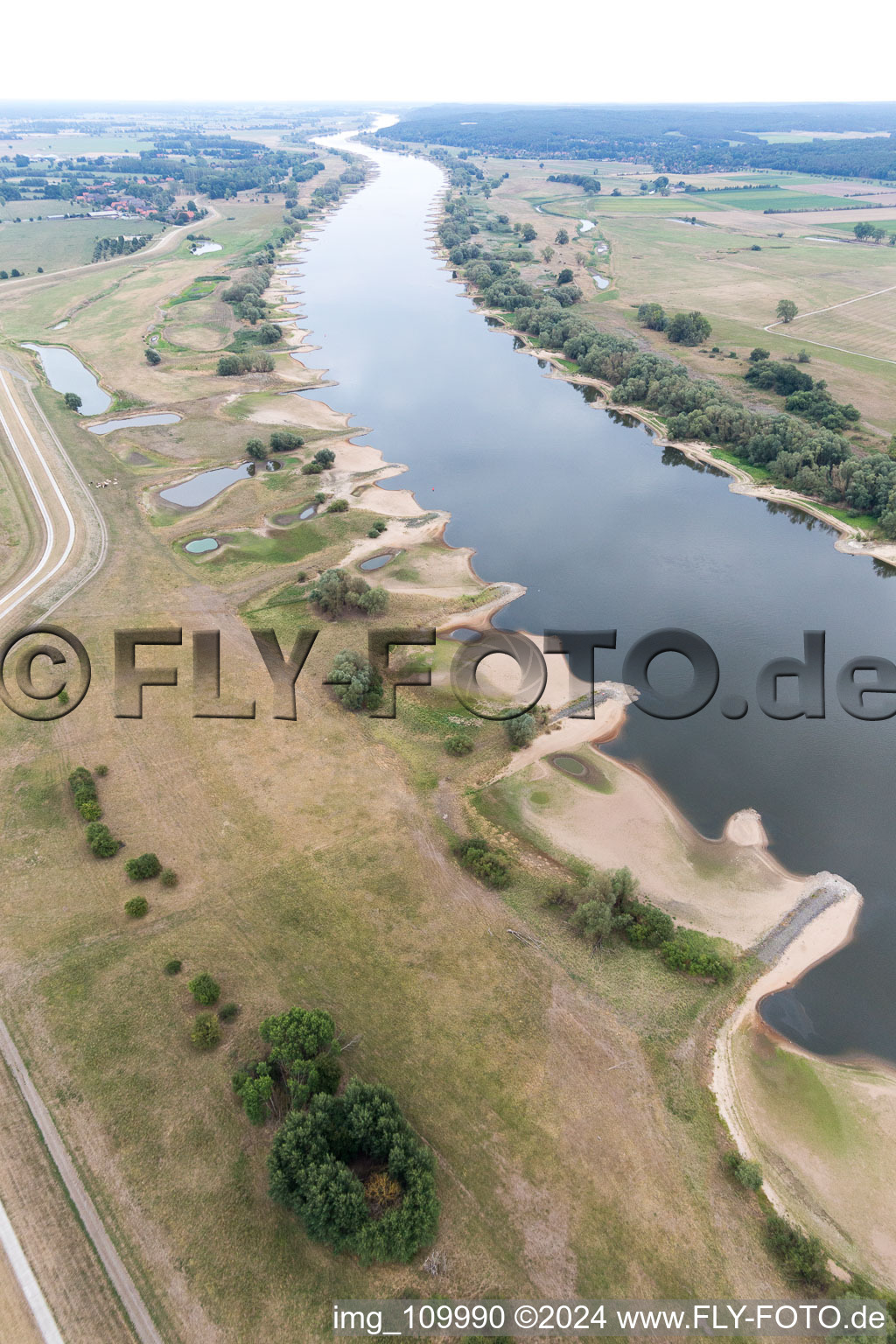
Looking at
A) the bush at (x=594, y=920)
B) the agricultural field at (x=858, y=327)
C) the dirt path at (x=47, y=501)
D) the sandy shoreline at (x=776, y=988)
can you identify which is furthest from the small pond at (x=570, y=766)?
the agricultural field at (x=858, y=327)

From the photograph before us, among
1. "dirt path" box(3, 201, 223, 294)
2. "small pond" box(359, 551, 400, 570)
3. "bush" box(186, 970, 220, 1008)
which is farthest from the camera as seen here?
"dirt path" box(3, 201, 223, 294)

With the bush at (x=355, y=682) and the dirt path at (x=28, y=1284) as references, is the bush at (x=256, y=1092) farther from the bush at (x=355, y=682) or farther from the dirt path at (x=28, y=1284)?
the bush at (x=355, y=682)

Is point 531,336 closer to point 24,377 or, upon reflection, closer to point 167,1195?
point 24,377

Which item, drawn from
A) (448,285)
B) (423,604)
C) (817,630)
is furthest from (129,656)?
(448,285)

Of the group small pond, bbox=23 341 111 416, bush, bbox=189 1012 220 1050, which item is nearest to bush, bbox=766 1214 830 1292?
bush, bbox=189 1012 220 1050

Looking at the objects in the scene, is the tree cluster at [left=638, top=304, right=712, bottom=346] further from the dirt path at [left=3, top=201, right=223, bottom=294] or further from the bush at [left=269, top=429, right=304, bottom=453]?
the dirt path at [left=3, top=201, right=223, bottom=294]

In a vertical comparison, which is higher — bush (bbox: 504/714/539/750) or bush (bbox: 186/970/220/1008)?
bush (bbox: 504/714/539/750)
